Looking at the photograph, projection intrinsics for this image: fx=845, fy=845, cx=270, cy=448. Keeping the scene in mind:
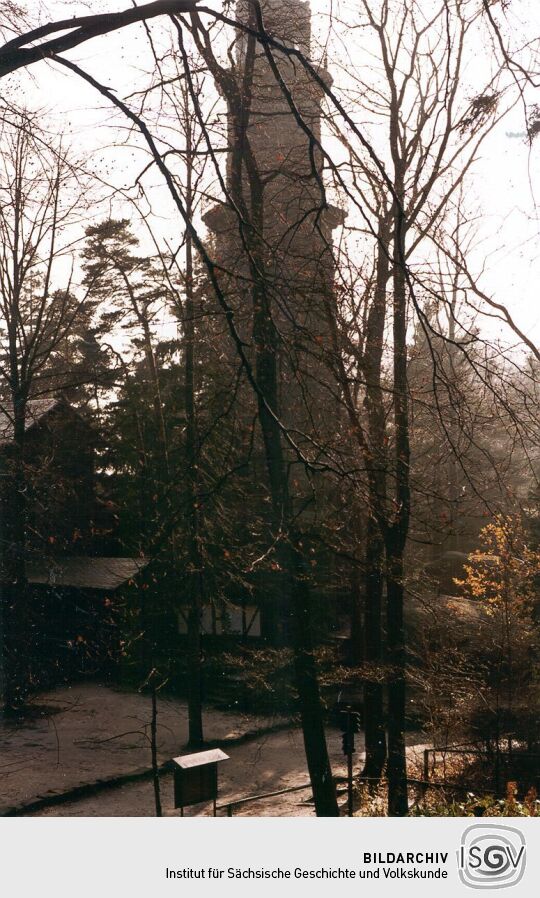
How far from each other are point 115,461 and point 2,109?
1071cm

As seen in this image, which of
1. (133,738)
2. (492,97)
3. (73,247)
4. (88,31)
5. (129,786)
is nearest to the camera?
(88,31)

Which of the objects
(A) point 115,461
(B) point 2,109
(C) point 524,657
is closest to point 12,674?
(A) point 115,461

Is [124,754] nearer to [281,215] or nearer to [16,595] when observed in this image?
[16,595]

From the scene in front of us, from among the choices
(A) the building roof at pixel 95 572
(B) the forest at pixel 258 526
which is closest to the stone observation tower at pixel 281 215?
(B) the forest at pixel 258 526

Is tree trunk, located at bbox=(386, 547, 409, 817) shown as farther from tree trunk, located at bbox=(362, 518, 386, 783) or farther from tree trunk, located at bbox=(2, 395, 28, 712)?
tree trunk, located at bbox=(2, 395, 28, 712)

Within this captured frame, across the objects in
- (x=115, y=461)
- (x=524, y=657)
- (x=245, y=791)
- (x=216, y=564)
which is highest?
(x=115, y=461)

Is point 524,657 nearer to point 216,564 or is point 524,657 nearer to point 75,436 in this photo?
point 216,564

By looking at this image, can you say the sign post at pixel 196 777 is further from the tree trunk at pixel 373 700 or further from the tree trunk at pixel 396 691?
the tree trunk at pixel 373 700
